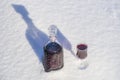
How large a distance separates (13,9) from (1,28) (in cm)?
21

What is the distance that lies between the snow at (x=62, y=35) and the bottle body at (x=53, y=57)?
32 mm

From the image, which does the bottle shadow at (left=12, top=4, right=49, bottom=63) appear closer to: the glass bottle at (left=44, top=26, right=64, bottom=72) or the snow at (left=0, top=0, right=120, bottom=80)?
the snow at (left=0, top=0, right=120, bottom=80)

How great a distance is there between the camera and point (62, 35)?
1789mm

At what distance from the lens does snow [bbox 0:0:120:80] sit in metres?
1.53

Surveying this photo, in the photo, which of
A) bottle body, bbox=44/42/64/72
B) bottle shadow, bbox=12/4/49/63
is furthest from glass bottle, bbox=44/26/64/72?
bottle shadow, bbox=12/4/49/63

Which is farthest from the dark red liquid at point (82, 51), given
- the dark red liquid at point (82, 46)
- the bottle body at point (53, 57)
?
the bottle body at point (53, 57)

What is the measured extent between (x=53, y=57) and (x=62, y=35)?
335 millimetres

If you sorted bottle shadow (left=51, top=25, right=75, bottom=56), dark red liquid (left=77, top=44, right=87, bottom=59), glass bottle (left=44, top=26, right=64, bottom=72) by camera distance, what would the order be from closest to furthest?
glass bottle (left=44, top=26, right=64, bottom=72) → dark red liquid (left=77, top=44, right=87, bottom=59) → bottle shadow (left=51, top=25, right=75, bottom=56)

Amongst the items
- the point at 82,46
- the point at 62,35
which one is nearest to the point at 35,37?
the point at 62,35

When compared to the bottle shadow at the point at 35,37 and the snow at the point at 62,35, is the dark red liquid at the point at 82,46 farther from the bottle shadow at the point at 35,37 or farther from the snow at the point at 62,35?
the bottle shadow at the point at 35,37

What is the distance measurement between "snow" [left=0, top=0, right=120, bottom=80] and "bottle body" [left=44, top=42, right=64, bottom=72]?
0.03 m

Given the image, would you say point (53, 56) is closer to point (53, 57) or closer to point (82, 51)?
point (53, 57)

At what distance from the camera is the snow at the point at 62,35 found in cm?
153

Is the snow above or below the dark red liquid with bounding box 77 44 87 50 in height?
below
